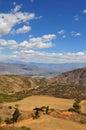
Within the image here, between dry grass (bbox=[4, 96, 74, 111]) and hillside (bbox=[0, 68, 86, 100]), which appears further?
hillside (bbox=[0, 68, 86, 100])

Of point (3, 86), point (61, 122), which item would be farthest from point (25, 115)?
point (3, 86)

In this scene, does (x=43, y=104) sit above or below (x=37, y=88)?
below

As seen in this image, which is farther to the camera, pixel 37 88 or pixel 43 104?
pixel 37 88

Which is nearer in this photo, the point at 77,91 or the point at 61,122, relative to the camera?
the point at 61,122

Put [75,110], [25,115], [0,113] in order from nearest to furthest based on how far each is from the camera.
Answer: [25,115] → [0,113] → [75,110]

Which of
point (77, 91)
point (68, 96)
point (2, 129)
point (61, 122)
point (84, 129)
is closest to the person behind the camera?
point (2, 129)

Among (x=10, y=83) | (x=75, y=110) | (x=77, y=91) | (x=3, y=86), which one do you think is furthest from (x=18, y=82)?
(x=75, y=110)

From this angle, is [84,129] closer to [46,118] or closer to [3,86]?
[46,118]

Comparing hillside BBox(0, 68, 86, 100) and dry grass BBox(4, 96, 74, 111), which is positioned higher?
hillside BBox(0, 68, 86, 100)

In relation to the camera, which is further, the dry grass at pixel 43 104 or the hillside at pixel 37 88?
the hillside at pixel 37 88

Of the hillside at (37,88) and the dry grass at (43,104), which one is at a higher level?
the hillside at (37,88)

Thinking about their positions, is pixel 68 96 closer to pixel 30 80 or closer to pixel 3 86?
pixel 3 86
